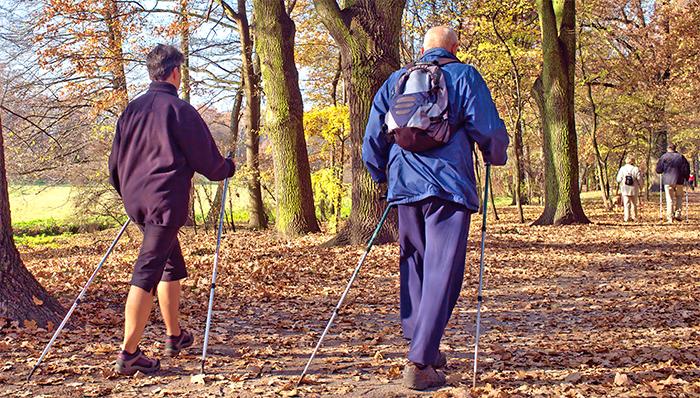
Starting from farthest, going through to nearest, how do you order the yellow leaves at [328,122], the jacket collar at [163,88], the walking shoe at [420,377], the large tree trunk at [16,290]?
the yellow leaves at [328,122], the large tree trunk at [16,290], the jacket collar at [163,88], the walking shoe at [420,377]

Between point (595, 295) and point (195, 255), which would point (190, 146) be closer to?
point (595, 295)

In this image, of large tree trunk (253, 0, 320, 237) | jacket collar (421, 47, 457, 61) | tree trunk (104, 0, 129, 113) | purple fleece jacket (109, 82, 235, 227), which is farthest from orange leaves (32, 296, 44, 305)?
tree trunk (104, 0, 129, 113)

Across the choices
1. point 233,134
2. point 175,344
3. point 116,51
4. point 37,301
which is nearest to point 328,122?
point 233,134

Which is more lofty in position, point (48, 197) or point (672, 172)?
point (48, 197)

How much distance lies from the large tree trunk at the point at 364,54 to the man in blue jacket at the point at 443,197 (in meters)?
6.90

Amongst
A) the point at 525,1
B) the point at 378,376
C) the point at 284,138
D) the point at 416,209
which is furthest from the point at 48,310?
the point at 525,1

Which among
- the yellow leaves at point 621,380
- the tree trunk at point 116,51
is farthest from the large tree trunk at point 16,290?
the tree trunk at point 116,51

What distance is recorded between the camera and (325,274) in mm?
9438

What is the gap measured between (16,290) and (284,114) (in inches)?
350

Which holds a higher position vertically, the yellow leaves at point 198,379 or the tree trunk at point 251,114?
the tree trunk at point 251,114

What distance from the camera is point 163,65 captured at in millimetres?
4605

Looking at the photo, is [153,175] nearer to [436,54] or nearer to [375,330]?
[436,54]

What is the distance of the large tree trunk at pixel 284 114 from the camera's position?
550 inches

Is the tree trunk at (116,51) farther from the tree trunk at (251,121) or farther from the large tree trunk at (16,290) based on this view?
the large tree trunk at (16,290)
